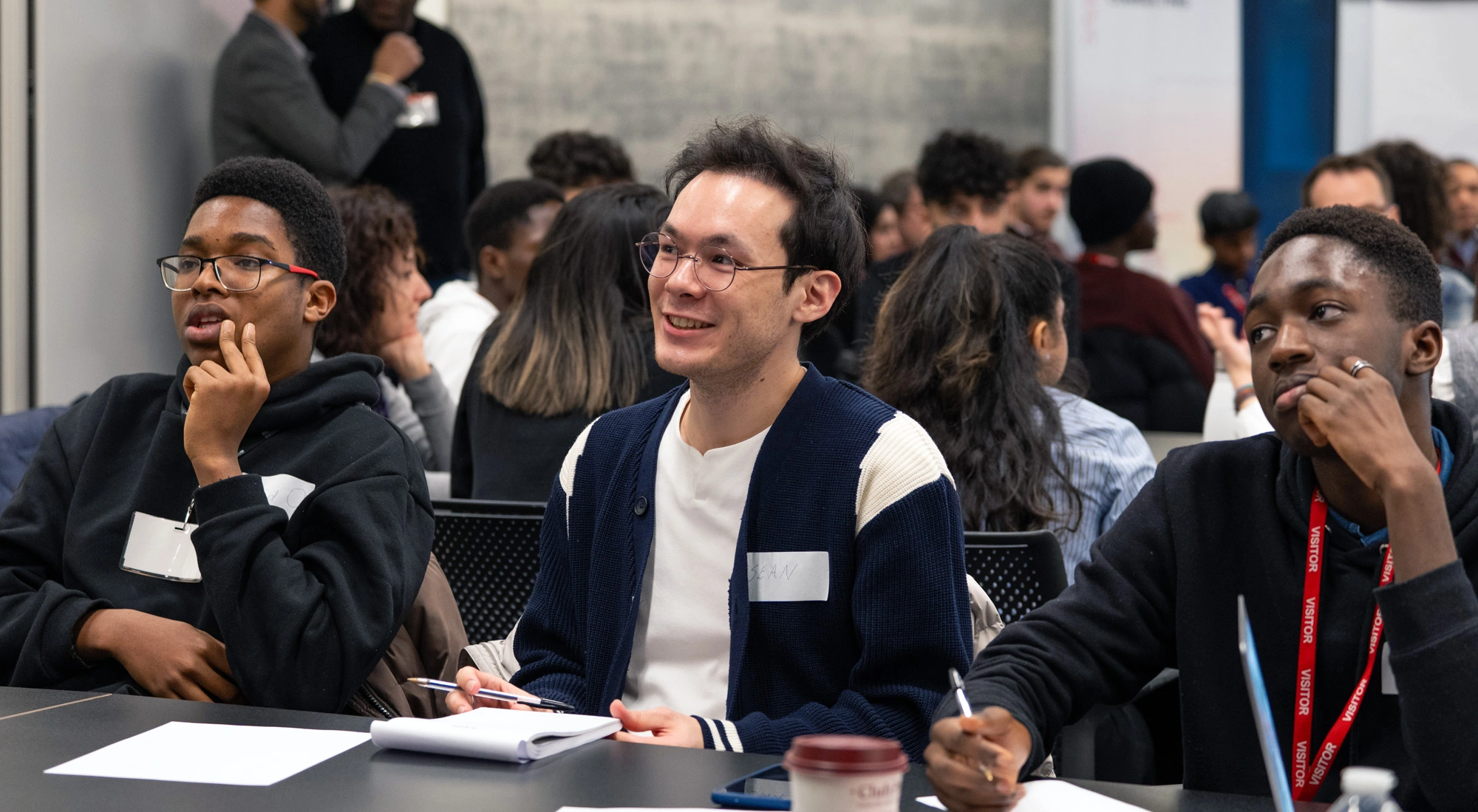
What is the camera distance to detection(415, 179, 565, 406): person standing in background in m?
4.03

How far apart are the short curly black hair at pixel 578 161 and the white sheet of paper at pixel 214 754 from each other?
3.77m

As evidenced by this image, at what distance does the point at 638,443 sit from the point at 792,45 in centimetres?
589

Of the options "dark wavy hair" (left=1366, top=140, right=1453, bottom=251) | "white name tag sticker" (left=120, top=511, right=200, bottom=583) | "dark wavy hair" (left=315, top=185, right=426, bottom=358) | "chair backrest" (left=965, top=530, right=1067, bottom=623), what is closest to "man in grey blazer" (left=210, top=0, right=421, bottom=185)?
"dark wavy hair" (left=315, top=185, right=426, bottom=358)

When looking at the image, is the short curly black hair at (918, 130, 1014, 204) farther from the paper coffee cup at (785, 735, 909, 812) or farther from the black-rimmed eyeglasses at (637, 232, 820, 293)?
the paper coffee cup at (785, 735, 909, 812)

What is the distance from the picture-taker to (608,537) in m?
1.80

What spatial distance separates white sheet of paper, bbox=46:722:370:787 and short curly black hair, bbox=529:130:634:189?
3.77 metres

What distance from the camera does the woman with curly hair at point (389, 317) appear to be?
132 inches

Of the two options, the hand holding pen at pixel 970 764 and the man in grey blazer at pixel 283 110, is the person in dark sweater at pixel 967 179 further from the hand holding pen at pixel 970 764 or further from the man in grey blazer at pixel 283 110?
the hand holding pen at pixel 970 764

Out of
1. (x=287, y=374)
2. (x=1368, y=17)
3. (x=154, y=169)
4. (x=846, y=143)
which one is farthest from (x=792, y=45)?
(x=287, y=374)

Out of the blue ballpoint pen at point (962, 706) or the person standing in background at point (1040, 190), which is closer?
the blue ballpoint pen at point (962, 706)

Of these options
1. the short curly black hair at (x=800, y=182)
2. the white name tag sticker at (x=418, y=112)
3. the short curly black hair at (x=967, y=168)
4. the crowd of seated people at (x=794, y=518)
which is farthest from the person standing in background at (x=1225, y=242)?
the short curly black hair at (x=800, y=182)

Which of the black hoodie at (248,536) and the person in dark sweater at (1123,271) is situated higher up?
the person in dark sweater at (1123,271)

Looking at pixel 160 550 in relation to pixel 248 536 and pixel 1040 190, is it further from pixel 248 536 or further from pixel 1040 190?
pixel 1040 190

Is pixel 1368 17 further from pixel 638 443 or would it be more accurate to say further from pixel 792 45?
pixel 638 443
